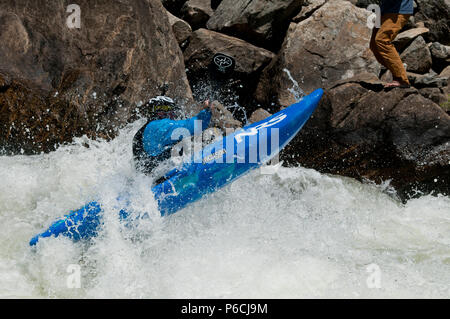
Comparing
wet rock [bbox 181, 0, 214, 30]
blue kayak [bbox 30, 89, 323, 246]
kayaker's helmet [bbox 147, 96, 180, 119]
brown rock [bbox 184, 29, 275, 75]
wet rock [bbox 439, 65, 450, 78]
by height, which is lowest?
wet rock [bbox 439, 65, 450, 78]

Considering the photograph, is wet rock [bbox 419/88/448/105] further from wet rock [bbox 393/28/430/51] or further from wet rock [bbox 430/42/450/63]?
wet rock [bbox 430/42/450/63]

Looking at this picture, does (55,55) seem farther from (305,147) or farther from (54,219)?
(305,147)

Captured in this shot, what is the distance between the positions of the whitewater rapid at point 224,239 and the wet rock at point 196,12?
120 inches

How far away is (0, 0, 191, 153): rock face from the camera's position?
471 cm

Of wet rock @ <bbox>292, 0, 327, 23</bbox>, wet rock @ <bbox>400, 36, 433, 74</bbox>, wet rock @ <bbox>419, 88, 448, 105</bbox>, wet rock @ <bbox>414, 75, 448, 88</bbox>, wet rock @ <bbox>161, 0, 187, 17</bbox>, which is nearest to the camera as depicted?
wet rock @ <bbox>419, 88, 448, 105</bbox>

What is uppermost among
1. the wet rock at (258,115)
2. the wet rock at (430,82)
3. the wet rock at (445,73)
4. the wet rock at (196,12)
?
the wet rock at (196,12)

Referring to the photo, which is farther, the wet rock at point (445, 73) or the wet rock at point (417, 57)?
the wet rock at point (417, 57)

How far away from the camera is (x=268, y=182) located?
5246 mm

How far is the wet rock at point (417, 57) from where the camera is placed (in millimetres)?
7527

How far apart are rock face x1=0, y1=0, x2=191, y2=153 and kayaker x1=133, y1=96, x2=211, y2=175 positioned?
148cm

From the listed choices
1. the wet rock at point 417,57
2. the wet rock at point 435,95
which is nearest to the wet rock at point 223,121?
→ the wet rock at point 435,95

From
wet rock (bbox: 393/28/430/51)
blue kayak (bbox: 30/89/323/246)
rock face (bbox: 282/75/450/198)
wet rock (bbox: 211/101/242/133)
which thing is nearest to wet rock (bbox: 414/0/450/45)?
wet rock (bbox: 393/28/430/51)

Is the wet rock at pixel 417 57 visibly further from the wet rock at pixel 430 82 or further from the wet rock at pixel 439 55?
the wet rock at pixel 430 82

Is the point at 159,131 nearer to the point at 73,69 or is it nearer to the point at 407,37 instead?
the point at 73,69
